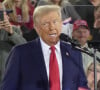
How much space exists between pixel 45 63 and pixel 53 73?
0.10m

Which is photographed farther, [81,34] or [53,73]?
[81,34]

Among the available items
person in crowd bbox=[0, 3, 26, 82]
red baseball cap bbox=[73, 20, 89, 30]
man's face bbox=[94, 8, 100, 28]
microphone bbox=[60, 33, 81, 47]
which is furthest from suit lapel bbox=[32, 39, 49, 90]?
man's face bbox=[94, 8, 100, 28]

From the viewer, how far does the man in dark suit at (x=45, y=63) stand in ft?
8.89

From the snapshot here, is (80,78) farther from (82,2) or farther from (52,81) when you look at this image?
(82,2)

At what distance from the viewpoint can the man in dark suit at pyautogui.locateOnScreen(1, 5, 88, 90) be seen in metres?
2.71

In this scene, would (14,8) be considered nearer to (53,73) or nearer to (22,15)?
(22,15)

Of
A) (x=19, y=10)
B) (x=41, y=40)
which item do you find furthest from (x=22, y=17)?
(x=41, y=40)

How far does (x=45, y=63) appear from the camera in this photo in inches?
109

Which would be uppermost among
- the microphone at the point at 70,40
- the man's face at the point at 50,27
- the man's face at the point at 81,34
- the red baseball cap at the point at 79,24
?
the man's face at the point at 50,27

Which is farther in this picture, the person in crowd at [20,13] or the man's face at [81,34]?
the person in crowd at [20,13]

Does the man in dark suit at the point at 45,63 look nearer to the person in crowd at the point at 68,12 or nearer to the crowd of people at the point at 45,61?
the crowd of people at the point at 45,61

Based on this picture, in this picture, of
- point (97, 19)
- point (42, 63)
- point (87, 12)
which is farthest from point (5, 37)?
point (97, 19)

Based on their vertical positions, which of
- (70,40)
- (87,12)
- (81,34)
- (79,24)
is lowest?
(81,34)

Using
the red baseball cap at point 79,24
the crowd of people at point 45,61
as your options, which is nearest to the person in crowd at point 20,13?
the red baseball cap at point 79,24
